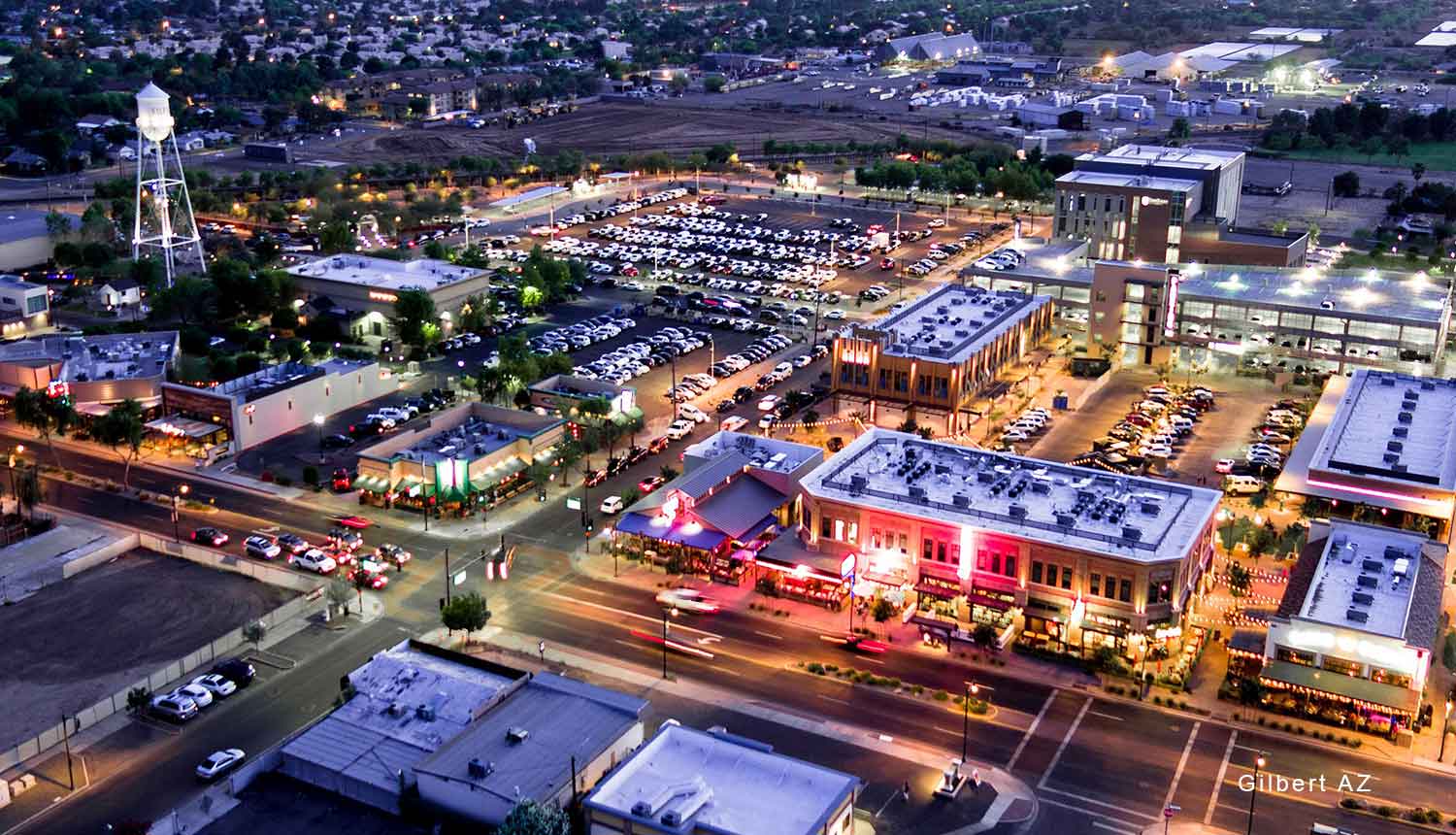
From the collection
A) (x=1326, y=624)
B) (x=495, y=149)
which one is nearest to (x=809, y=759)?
(x=1326, y=624)

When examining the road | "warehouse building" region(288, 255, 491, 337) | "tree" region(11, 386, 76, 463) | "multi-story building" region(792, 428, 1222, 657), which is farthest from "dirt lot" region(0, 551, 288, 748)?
"warehouse building" region(288, 255, 491, 337)

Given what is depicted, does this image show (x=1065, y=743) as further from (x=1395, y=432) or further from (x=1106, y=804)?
(x=1395, y=432)

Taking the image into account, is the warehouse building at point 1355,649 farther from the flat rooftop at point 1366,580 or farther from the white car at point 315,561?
the white car at point 315,561

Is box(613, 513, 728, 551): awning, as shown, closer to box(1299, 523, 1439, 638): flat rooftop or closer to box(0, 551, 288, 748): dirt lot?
box(0, 551, 288, 748): dirt lot

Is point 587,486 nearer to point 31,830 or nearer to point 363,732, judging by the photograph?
point 363,732

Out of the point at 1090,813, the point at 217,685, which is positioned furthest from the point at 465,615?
the point at 1090,813
